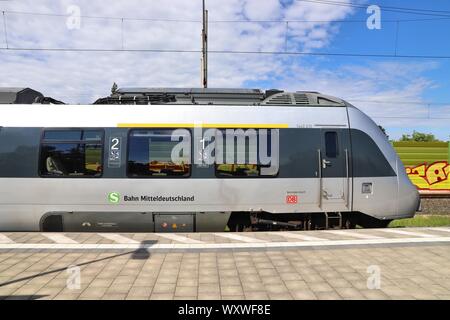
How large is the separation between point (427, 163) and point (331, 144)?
1011cm

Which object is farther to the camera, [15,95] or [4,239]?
[15,95]

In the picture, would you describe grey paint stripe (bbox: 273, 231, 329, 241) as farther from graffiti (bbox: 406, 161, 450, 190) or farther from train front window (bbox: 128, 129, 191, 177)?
graffiti (bbox: 406, 161, 450, 190)

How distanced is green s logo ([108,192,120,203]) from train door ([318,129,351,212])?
4115mm

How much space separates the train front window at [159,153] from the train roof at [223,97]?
84 centimetres

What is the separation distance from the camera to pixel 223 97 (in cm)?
798

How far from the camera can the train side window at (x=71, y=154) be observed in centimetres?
725

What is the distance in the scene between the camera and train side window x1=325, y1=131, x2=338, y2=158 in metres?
7.45

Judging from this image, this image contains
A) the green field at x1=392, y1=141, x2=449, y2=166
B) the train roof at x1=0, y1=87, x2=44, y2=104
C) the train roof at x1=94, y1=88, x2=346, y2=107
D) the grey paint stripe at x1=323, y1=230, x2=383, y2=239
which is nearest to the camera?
the grey paint stripe at x1=323, y1=230, x2=383, y2=239

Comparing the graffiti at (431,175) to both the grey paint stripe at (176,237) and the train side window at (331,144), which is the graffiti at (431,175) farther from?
the grey paint stripe at (176,237)

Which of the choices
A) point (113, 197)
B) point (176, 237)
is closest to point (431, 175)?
point (176, 237)

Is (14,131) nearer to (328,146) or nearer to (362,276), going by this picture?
(328,146)

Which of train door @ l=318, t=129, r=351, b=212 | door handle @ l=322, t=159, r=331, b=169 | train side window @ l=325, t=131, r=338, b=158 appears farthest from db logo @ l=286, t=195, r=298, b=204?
train side window @ l=325, t=131, r=338, b=158

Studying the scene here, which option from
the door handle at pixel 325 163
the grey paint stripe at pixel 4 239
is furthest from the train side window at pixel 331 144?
the grey paint stripe at pixel 4 239

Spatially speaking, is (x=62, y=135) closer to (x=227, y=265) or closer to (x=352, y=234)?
(x=227, y=265)
